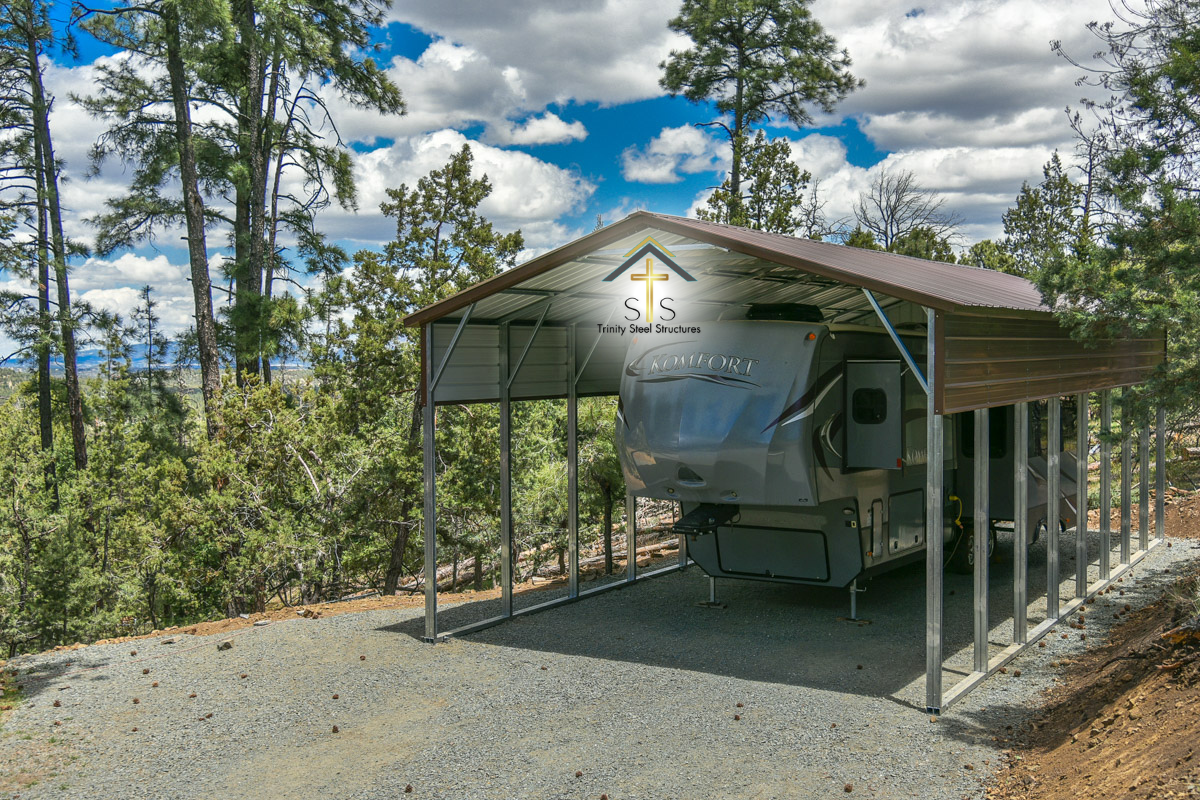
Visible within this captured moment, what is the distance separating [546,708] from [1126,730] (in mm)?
3932

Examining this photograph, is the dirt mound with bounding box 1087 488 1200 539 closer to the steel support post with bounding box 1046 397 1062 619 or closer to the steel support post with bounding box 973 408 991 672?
the steel support post with bounding box 1046 397 1062 619

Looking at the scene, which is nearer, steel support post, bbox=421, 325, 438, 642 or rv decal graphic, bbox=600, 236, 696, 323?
rv decal graphic, bbox=600, 236, 696, 323

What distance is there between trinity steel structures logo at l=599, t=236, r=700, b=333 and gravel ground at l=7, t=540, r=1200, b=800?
123 inches

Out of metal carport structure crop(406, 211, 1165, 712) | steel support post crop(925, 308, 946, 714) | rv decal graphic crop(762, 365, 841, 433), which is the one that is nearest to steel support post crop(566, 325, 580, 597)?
metal carport structure crop(406, 211, 1165, 712)

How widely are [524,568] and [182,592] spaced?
21.6 ft

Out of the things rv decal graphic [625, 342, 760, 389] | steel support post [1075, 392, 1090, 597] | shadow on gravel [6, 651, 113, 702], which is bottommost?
shadow on gravel [6, 651, 113, 702]

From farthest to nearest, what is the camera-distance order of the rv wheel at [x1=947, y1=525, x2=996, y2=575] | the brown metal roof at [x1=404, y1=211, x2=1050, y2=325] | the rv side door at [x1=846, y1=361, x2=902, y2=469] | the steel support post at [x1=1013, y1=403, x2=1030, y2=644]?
the rv wheel at [x1=947, y1=525, x2=996, y2=575], the rv side door at [x1=846, y1=361, x2=902, y2=469], the steel support post at [x1=1013, y1=403, x2=1030, y2=644], the brown metal roof at [x1=404, y1=211, x2=1050, y2=325]

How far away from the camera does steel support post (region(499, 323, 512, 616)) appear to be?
33.0 feet

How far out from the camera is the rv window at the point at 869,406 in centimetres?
879

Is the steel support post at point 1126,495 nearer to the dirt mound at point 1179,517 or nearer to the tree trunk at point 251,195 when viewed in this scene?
the dirt mound at point 1179,517

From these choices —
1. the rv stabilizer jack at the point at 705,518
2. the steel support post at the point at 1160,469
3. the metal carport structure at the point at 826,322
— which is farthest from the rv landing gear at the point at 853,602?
the steel support post at the point at 1160,469

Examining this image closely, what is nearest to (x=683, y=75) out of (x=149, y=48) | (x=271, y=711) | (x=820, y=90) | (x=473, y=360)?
(x=820, y=90)

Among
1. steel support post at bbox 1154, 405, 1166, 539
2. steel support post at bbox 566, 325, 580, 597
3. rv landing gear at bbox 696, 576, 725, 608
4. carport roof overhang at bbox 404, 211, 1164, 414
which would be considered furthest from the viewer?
steel support post at bbox 1154, 405, 1166, 539

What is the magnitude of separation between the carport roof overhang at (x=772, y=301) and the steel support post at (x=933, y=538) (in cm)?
6
